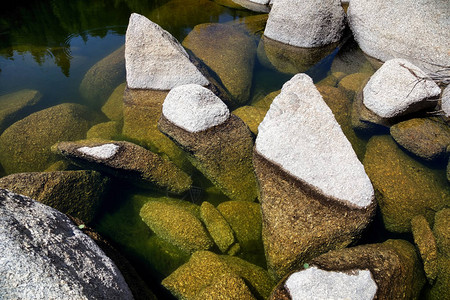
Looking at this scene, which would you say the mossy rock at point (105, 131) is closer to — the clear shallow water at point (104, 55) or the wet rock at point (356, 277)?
the clear shallow water at point (104, 55)

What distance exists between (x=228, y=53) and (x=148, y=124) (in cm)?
199

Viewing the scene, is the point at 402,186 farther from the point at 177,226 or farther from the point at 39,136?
the point at 39,136

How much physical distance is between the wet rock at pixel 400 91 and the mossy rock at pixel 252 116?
136cm

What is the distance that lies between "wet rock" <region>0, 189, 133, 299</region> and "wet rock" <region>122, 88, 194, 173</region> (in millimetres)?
1532

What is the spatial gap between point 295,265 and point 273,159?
35.5 inches

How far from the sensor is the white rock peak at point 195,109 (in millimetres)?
3047

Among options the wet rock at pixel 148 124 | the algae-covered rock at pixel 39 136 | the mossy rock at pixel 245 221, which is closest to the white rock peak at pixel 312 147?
the mossy rock at pixel 245 221

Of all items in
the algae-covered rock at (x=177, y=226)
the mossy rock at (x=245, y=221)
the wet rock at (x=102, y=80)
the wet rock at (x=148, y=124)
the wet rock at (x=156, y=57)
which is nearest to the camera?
the algae-covered rock at (x=177, y=226)

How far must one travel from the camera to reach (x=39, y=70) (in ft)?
17.1

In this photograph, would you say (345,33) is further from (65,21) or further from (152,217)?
(65,21)

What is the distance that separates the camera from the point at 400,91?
3502mm

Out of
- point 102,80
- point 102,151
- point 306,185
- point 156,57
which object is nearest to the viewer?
point 306,185

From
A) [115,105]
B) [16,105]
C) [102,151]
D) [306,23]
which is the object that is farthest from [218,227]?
[306,23]

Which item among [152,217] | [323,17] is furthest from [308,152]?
[323,17]
